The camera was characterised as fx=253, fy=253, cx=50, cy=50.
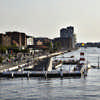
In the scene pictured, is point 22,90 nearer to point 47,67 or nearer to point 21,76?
point 21,76

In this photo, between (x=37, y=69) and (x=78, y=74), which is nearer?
(x=78, y=74)

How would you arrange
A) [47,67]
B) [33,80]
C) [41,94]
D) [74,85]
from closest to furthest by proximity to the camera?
[41,94]
[74,85]
[33,80]
[47,67]

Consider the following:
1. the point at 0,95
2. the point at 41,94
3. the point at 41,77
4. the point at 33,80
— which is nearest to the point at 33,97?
the point at 41,94

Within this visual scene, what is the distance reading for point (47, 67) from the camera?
2457 inches

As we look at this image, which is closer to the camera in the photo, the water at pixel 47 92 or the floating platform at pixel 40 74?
the water at pixel 47 92

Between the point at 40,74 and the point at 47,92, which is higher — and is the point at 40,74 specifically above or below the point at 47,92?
above

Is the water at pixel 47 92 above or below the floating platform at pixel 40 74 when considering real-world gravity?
below

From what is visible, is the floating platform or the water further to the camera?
→ the floating platform

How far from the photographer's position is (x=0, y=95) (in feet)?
122

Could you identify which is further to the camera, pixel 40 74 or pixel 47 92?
pixel 40 74

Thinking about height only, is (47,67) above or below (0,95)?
above

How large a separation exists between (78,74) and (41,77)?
329 inches

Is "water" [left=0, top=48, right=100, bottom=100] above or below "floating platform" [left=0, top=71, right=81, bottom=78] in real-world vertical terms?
below

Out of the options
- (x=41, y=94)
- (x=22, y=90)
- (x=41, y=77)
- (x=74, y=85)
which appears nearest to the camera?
(x=41, y=94)
